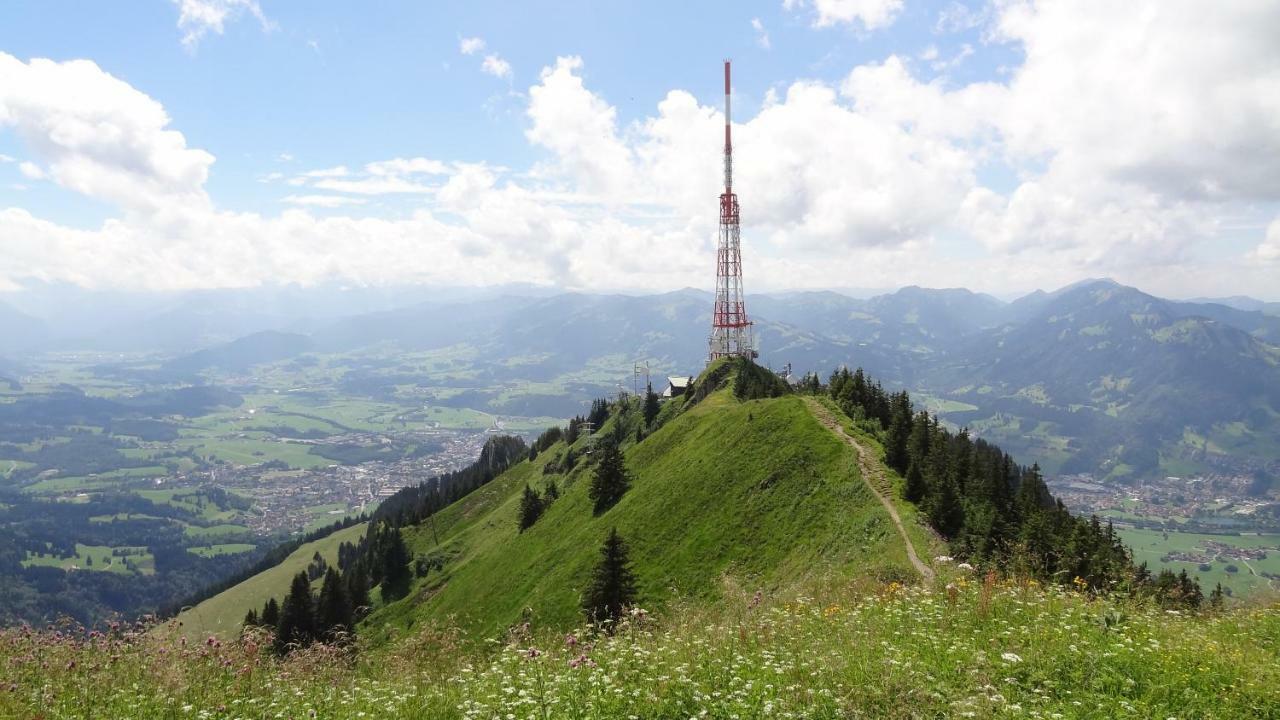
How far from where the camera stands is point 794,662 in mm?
10766

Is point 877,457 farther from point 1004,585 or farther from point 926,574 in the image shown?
point 1004,585

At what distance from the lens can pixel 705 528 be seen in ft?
144

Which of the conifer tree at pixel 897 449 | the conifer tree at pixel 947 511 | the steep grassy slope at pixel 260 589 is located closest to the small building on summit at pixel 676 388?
the conifer tree at pixel 897 449

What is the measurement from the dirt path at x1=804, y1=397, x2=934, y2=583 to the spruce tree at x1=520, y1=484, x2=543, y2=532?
3812 centimetres

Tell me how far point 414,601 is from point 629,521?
134ft

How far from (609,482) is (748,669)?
5387cm

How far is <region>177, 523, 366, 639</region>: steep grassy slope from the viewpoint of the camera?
4363 inches

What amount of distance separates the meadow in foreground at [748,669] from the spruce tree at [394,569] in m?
83.0

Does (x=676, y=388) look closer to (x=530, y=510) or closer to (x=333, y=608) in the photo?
(x=530, y=510)

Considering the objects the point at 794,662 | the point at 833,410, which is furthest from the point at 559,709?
the point at 833,410

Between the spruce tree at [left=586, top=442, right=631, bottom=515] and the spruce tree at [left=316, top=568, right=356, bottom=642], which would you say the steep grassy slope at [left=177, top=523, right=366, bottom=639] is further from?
the spruce tree at [left=586, top=442, right=631, bottom=515]

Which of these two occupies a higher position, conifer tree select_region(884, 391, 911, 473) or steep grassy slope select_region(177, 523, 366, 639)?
conifer tree select_region(884, 391, 911, 473)

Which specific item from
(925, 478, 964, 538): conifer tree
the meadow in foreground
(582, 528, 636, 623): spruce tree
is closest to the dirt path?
(925, 478, 964, 538): conifer tree

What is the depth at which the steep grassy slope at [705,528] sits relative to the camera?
33.8 meters
